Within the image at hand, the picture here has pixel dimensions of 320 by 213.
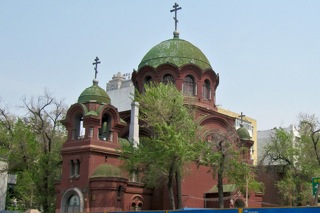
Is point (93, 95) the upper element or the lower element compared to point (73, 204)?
upper

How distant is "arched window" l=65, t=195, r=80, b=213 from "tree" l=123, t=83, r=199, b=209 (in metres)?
4.58

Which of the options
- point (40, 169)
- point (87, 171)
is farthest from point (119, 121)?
point (40, 169)

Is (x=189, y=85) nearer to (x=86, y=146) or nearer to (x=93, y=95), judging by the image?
(x=93, y=95)

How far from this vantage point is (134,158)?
104 ft

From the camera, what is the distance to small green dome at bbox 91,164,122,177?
3384 cm

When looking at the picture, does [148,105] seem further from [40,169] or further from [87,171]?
[40,169]

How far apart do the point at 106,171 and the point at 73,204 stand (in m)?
3.29

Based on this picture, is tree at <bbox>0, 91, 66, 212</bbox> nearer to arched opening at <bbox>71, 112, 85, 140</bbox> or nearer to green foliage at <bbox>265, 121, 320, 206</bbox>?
arched opening at <bbox>71, 112, 85, 140</bbox>

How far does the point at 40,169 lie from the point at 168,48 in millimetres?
13861

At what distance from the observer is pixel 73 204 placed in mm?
34719

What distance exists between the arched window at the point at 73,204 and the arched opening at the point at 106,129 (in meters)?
4.59

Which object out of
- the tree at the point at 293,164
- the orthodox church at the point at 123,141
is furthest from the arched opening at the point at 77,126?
the tree at the point at 293,164

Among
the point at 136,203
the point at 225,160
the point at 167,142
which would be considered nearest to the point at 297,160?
the point at 225,160

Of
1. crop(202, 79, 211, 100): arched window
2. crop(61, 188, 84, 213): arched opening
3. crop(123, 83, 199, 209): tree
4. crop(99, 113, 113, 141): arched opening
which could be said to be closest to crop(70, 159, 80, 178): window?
crop(61, 188, 84, 213): arched opening
